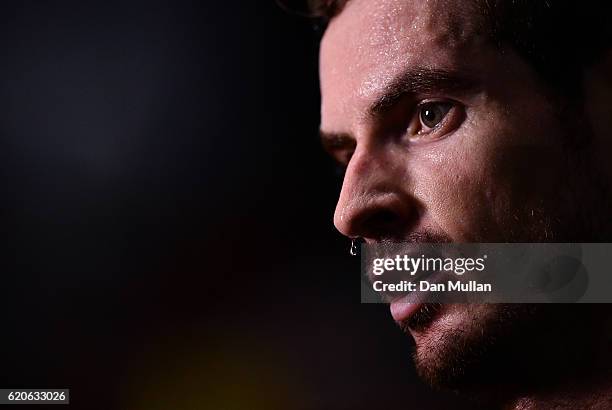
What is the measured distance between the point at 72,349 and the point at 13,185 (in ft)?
0.93

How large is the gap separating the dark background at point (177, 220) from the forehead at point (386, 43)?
282mm

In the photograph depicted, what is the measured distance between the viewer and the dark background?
1006mm

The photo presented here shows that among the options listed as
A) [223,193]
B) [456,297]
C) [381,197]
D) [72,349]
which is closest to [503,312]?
[456,297]

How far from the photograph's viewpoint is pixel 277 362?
3.31ft

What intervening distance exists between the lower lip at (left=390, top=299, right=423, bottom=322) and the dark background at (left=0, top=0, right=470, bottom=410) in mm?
284

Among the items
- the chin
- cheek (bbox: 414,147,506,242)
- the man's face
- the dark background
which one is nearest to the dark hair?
the man's face

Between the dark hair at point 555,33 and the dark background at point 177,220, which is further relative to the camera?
the dark background at point 177,220

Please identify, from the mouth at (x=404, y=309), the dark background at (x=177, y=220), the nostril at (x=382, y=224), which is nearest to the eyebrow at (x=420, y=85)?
the nostril at (x=382, y=224)

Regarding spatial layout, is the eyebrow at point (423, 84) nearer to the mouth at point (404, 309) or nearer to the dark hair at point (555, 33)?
the dark hair at point (555, 33)

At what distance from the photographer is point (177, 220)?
41.3 inches

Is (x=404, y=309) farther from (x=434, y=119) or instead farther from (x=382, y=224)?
(x=434, y=119)

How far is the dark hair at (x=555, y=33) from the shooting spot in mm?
637

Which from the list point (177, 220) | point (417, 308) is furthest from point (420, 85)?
point (177, 220)

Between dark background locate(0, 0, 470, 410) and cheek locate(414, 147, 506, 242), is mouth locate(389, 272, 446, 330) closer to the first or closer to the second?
cheek locate(414, 147, 506, 242)
